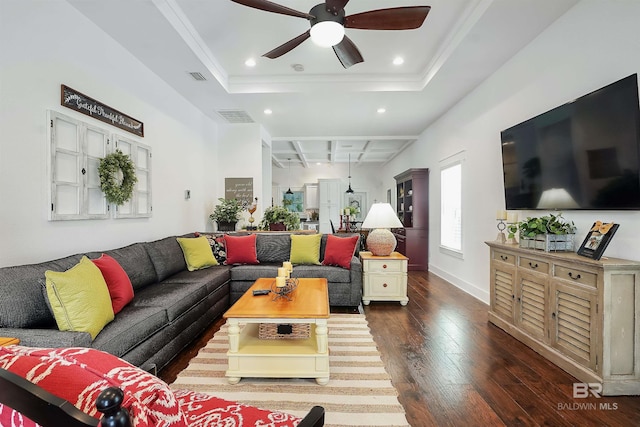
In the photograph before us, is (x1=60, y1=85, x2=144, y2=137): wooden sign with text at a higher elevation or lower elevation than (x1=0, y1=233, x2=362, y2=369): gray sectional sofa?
higher

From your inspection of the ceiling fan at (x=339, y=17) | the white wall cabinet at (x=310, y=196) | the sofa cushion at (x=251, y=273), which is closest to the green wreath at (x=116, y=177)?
the sofa cushion at (x=251, y=273)

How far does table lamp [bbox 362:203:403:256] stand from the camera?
3.90m

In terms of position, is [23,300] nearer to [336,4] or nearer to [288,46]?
[288,46]

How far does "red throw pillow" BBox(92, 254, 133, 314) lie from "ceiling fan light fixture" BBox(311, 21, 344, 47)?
2.36 m

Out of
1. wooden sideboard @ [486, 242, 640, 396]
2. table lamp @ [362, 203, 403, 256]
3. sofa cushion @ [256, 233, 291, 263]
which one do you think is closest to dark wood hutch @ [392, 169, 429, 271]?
table lamp @ [362, 203, 403, 256]

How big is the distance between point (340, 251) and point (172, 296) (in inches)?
81.2

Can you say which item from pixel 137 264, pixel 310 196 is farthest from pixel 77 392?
pixel 310 196

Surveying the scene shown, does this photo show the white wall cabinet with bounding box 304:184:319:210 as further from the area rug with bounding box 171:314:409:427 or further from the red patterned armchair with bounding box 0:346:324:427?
the red patterned armchair with bounding box 0:346:324:427

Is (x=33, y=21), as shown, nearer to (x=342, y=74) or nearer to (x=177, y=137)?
(x=177, y=137)

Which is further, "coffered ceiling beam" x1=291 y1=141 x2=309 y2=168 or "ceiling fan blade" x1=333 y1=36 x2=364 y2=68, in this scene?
"coffered ceiling beam" x1=291 y1=141 x2=309 y2=168

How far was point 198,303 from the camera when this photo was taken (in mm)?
2840

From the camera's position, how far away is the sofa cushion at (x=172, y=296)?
7.75 ft

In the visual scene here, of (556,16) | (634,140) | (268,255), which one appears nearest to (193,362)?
(268,255)

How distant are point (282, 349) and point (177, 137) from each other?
11.8 ft
